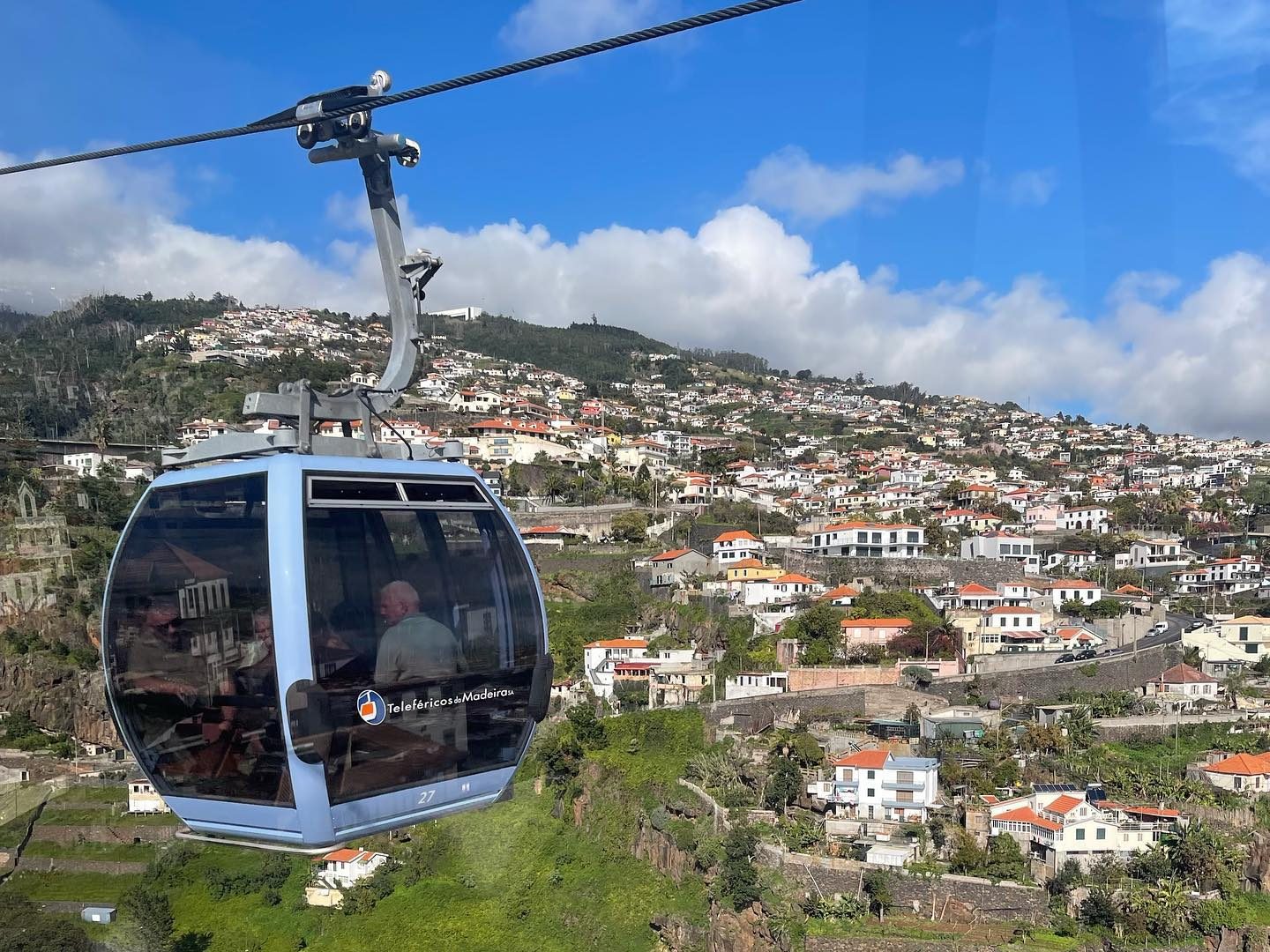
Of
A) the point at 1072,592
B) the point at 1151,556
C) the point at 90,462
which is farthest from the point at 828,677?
the point at 90,462

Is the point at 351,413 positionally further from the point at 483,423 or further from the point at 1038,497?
the point at 1038,497

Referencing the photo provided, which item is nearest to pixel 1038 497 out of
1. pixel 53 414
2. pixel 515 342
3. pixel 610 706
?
pixel 610 706

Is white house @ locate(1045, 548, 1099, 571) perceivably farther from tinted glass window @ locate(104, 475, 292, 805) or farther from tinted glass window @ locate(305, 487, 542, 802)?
tinted glass window @ locate(104, 475, 292, 805)

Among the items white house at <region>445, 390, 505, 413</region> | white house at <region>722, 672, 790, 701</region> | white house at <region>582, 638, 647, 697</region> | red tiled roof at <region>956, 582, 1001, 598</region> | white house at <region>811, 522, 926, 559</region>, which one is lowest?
white house at <region>722, 672, 790, 701</region>

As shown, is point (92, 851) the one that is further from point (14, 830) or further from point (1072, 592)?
point (1072, 592)

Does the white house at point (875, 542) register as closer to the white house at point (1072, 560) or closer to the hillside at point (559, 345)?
the white house at point (1072, 560)

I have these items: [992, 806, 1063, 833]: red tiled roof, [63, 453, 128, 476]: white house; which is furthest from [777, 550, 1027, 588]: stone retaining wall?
[63, 453, 128, 476]: white house
